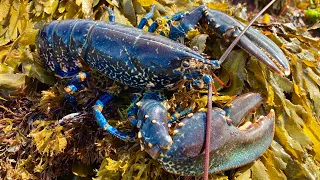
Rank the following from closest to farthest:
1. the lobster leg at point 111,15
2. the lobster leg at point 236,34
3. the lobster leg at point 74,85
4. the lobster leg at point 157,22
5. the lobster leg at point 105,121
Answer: the lobster leg at point 105,121, the lobster leg at point 236,34, the lobster leg at point 74,85, the lobster leg at point 157,22, the lobster leg at point 111,15

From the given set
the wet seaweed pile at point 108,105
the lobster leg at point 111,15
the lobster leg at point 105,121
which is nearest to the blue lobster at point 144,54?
the lobster leg at point 105,121

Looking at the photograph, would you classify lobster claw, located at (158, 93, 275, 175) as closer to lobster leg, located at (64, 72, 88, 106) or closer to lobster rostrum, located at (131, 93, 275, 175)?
lobster rostrum, located at (131, 93, 275, 175)

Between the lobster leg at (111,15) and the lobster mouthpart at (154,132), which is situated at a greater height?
the lobster leg at (111,15)

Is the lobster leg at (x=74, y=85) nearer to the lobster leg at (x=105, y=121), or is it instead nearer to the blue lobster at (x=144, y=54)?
the blue lobster at (x=144, y=54)

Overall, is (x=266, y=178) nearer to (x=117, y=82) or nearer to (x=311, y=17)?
(x=117, y=82)

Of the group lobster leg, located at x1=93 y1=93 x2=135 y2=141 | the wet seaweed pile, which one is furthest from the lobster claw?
lobster leg, located at x1=93 y1=93 x2=135 y2=141

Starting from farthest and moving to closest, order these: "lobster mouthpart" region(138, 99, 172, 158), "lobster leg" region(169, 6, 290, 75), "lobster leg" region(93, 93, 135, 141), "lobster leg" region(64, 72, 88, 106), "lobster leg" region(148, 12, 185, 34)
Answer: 1. "lobster leg" region(148, 12, 185, 34)
2. "lobster leg" region(64, 72, 88, 106)
3. "lobster leg" region(169, 6, 290, 75)
4. "lobster leg" region(93, 93, 135, 141)
5. "lobster mouthpart" region(138, 99, 172, 158)

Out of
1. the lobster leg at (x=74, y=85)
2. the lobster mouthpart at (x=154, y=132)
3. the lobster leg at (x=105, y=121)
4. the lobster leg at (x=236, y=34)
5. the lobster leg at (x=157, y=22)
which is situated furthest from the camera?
the lobster leg at (x=157, y=22)

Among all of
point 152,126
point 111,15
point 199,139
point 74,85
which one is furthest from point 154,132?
point 111,15

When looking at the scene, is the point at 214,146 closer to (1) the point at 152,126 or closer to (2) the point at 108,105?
(1) the point at 152,126
